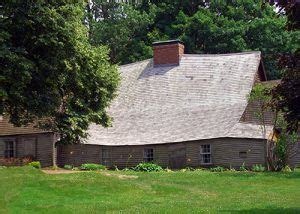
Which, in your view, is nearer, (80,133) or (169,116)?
(80,133)

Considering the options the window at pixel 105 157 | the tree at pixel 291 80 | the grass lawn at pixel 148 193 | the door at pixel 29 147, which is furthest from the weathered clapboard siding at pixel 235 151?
the tree at pixel 291 80

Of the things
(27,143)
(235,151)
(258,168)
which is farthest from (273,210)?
(27,143)

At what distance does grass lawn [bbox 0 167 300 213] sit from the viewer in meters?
17.9

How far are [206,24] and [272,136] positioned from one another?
73.6ft

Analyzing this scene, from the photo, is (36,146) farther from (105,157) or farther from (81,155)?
(105,157)

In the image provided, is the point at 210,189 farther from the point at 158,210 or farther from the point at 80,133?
Answer: the point at 80,133

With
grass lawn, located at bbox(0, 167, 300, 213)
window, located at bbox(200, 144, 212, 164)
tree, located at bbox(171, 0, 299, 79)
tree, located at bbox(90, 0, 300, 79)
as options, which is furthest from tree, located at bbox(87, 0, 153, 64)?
grass lawn, located at bbox(0, 167, 300, 213)

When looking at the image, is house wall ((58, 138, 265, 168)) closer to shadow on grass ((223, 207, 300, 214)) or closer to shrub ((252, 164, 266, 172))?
shrub ((252, 164, 266, 172))

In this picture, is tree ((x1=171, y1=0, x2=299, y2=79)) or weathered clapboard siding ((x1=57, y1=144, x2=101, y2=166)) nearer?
weathered clapboard siding ((x1=57, y1=144, x2=101, y2=166))

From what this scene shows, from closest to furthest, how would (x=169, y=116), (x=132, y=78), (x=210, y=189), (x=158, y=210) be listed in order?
(x=158, y=210)
(x=210, y=189)
(x=169, y=116)
(x=132, y=78)

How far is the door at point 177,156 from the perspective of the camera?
1585 inches

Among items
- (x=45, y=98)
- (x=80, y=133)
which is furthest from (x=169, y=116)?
(x=45, y=98)

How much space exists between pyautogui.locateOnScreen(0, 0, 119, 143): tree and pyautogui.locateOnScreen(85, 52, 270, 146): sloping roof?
1113 cm

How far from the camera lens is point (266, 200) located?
65.9ft
